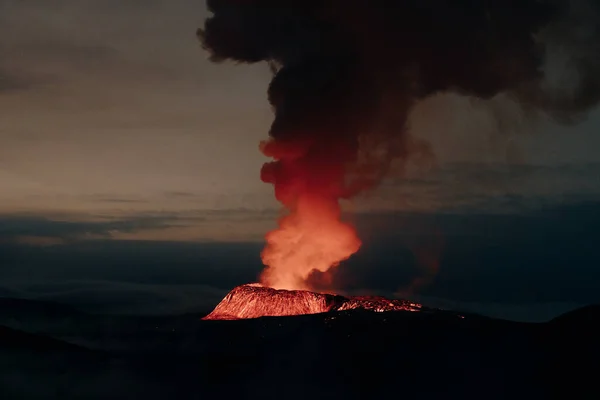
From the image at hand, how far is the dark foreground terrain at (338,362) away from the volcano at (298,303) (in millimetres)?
1892

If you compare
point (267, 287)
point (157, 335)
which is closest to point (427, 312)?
point (267, 287)

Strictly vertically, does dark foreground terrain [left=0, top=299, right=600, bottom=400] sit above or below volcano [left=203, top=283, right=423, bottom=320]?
below

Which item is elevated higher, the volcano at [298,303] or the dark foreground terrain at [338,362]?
the volcano at [298,303]

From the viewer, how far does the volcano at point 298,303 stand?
376ft

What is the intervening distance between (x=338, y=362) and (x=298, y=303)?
40.7 feet

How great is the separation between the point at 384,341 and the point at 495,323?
17516 mm

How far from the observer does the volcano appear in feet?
376

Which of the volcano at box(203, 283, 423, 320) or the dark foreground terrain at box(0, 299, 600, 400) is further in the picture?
the volcano at box(203, 283, 423, 320)

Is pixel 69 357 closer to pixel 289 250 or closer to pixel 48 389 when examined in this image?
pixel 48 389

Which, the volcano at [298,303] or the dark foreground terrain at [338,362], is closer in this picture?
the dark foreground terrain at [338,362]

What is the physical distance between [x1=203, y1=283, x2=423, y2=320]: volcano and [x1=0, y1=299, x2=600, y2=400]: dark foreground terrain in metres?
1.89

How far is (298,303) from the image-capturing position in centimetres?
11438

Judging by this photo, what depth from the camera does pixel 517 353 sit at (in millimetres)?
103062

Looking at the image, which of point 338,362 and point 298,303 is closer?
point 338,362
